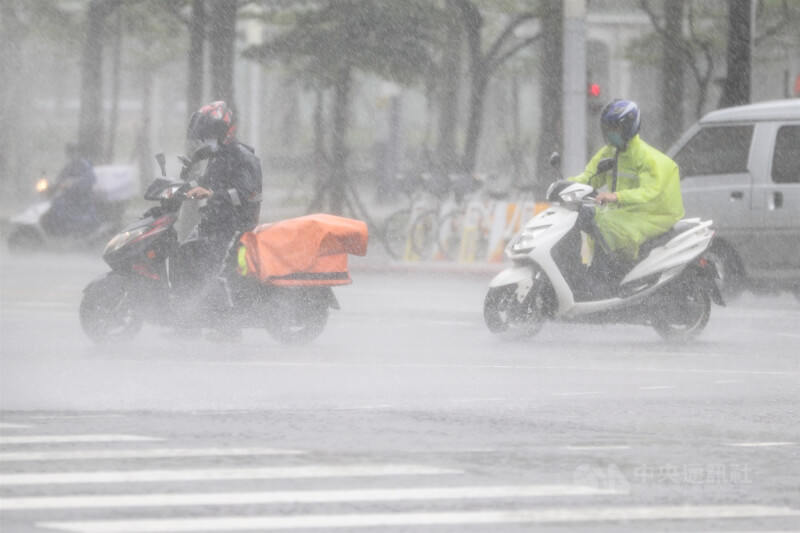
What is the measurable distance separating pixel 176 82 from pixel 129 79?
1470mm

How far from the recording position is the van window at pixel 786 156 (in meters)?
16.9

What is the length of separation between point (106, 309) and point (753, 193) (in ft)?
22.8

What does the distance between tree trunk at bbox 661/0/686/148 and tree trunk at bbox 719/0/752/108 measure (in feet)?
23.9

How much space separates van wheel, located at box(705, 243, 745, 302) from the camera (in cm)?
1703

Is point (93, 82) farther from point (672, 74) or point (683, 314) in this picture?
point (683, 314)

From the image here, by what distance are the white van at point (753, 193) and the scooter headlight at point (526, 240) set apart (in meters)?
3.99

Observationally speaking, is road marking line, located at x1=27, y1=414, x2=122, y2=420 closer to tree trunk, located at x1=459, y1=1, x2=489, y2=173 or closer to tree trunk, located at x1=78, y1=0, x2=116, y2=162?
tree trunk, located at x1=459, y1=1, x2=489, y2=173

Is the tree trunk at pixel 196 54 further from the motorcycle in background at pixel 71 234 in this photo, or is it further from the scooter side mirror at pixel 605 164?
the scooter side mirror at pixel 605 164

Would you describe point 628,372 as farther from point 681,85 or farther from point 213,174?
point 681,85

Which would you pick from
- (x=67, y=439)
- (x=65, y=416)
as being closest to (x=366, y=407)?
(x=65, y=416)

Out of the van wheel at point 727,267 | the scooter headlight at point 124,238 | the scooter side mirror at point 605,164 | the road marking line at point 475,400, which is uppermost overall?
the scooter side mirror at point 605,164

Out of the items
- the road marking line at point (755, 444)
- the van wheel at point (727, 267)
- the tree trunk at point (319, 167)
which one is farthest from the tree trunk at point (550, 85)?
the road marking line at point (755, 444)

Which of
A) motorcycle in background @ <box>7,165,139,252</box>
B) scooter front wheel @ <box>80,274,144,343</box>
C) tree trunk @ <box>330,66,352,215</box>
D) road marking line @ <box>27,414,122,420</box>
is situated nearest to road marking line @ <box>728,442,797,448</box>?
road marking line @ <box>27,414,122,420</box>

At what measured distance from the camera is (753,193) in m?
17.0
